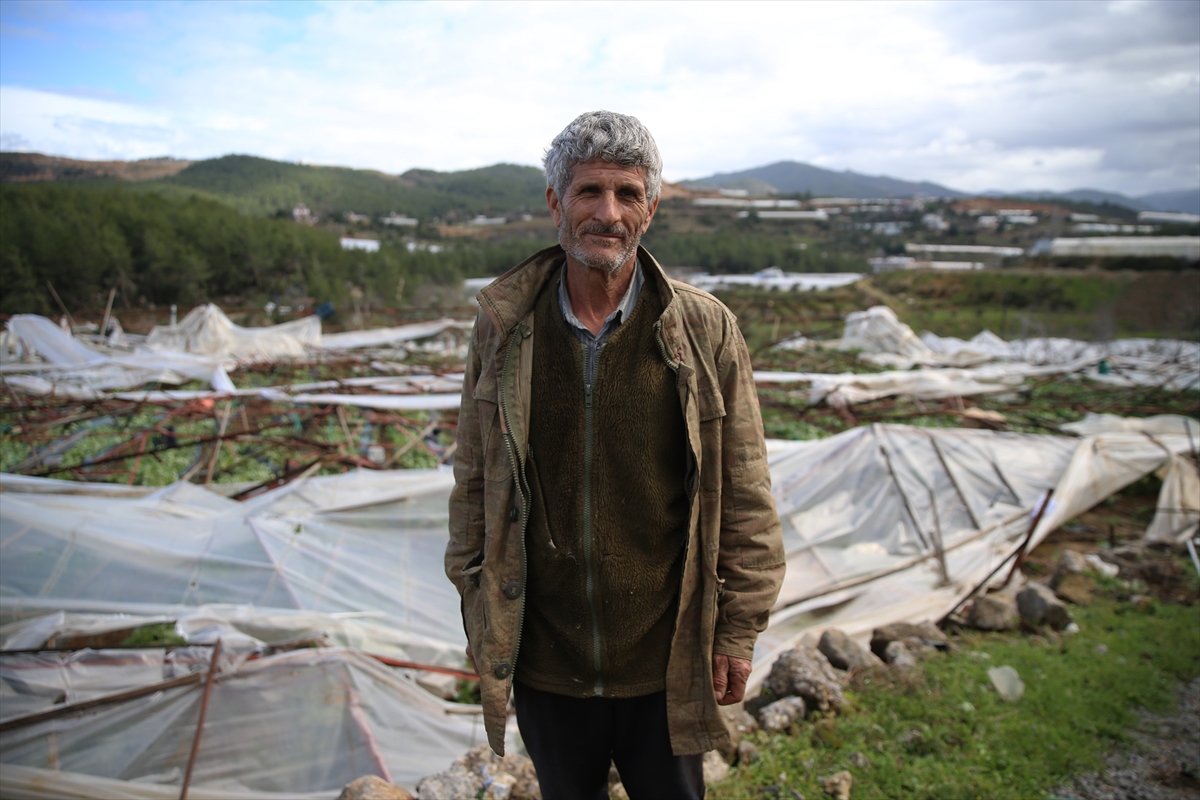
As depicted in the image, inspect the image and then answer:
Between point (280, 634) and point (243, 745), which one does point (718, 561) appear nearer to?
point (243, 745)

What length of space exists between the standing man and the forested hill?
44666 millimetres

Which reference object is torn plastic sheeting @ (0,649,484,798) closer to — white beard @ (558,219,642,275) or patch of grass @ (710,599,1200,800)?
patch of grass @ (710,599,1200,800)

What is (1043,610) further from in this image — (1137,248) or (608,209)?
(1137,248)

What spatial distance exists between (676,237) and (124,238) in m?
42.3

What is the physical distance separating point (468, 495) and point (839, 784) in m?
1.89

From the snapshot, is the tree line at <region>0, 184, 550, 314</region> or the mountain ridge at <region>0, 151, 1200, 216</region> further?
the mountain ridge at <region>0, 151, 1200, 216</region>

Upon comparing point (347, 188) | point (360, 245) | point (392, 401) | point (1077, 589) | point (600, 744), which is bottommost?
point (1077, 589)

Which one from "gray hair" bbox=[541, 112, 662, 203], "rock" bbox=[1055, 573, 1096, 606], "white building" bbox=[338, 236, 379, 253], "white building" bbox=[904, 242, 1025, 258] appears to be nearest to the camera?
"gray hair" bbox=[541, 112, 662, 203]

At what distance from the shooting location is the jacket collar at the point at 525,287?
146 cm

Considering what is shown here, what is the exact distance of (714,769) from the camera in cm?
244

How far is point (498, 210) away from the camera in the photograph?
274 ft

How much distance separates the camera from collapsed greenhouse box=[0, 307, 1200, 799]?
2.39 m

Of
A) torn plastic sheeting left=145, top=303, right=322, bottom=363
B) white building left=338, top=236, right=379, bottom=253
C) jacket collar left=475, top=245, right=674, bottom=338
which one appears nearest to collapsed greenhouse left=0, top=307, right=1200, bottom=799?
jacket collar left=475, top=245, right=674, bottom=338

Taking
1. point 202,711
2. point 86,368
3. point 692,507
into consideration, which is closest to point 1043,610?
point 692,507
